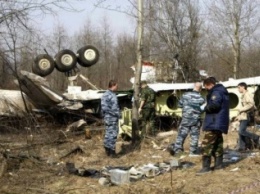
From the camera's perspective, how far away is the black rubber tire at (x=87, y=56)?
60.3ft

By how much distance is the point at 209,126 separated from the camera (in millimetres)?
7383

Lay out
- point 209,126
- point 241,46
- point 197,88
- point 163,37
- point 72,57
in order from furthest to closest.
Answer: point 241,46 < point 163,37 < point 72,57 < point 197,88 < point 209,126

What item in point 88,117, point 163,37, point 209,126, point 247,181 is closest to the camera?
point 247,181

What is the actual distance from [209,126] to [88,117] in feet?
24.1

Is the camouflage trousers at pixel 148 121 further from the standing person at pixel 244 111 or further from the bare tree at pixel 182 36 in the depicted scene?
the bare tree at pixel 182 36

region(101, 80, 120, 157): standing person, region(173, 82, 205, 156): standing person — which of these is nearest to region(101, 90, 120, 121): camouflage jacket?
region(101, 80, 120, 157): standing person

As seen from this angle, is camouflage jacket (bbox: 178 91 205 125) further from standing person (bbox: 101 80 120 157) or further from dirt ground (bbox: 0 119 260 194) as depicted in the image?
standing person (bbox: 101 80 120 157)

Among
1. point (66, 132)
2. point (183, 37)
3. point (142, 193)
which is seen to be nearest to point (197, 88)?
point (142, 193)

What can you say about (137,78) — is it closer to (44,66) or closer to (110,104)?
(110,104)

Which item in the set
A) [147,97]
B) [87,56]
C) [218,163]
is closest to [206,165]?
[218,163]

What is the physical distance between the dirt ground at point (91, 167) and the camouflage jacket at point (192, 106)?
2.63 ft

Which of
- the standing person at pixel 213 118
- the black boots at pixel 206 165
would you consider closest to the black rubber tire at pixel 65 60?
the standing person at pixel 213 118

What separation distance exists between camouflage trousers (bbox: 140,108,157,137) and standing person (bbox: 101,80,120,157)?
2.23 m

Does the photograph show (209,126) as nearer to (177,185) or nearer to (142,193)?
(177,185)
